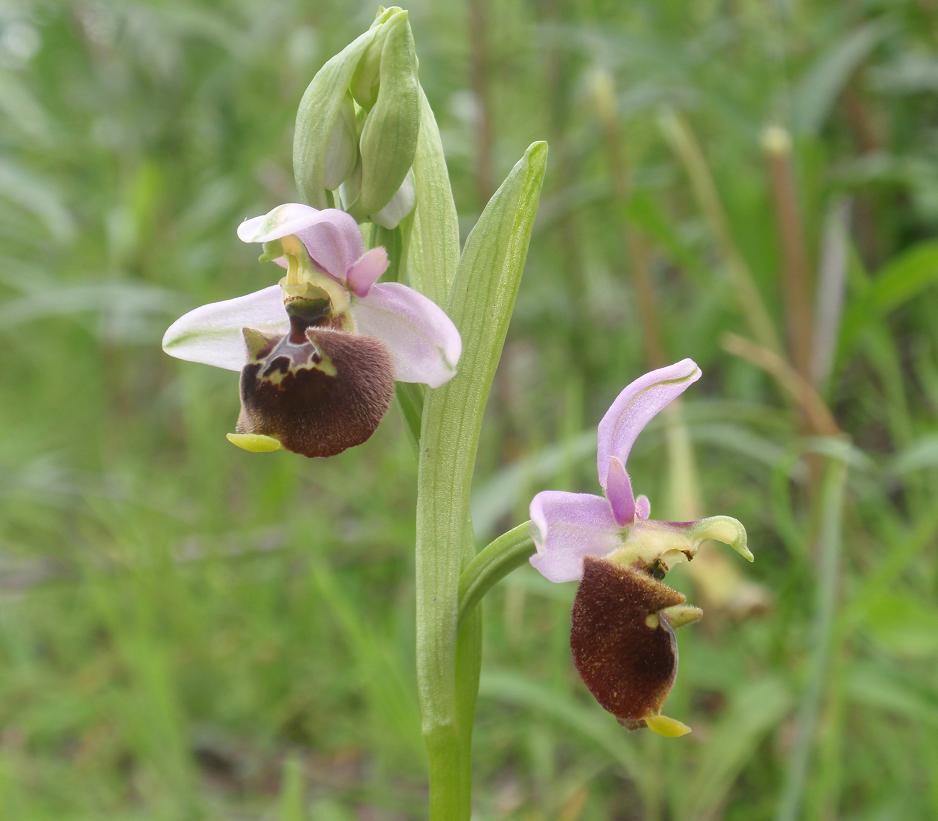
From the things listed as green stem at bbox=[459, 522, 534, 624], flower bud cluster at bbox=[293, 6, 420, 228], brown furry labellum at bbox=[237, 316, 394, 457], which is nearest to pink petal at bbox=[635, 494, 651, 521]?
green stem at bbox=[459, 522, 534, 624]

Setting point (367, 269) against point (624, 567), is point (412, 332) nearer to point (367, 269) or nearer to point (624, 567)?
point (367, 269)

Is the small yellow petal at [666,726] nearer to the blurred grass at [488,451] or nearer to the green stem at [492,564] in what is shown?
the green stem at [492,564]

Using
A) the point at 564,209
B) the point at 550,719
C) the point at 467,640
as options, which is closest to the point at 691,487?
the point at 550,719

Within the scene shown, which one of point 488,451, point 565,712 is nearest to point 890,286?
point 565,712

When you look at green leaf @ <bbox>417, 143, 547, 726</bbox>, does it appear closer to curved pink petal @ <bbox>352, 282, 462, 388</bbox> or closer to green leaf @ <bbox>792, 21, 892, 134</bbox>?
curved pink petal @ <bbox>352, 282, 462, 388</bbox>

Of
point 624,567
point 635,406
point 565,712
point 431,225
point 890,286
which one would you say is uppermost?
point 431,225

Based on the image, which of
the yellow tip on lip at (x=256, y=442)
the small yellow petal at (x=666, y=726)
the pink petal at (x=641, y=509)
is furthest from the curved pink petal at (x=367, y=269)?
the small yellow petal at (x=666, y=726)
